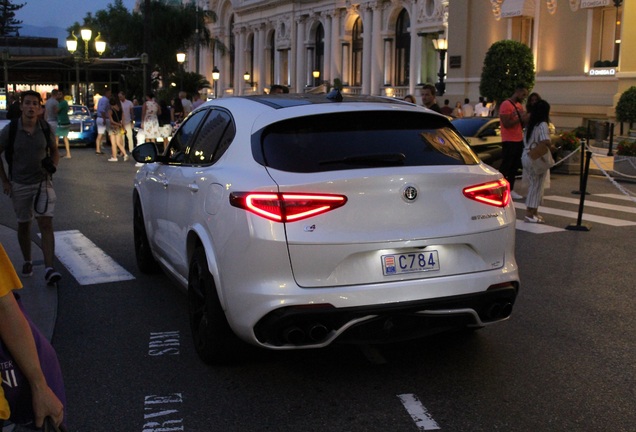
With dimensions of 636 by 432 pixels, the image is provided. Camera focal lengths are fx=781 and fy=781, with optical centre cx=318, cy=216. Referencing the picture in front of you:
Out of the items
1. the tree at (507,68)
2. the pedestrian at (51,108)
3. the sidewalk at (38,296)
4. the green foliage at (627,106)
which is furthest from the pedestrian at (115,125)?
the green foliage at (627,106)

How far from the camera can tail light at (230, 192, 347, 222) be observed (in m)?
4.51

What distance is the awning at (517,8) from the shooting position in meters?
32.0

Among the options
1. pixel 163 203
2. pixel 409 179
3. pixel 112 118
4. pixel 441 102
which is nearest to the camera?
pixel 409 179

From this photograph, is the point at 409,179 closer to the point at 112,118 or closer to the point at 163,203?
the point at 163,203

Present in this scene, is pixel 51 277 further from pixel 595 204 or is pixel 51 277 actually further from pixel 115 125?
pixel 115 125

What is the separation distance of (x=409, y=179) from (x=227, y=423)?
1.77m

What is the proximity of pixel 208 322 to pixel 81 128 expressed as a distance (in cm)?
2282

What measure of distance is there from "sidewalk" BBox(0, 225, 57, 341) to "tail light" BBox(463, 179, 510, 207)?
334 cm

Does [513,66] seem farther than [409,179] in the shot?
Yes

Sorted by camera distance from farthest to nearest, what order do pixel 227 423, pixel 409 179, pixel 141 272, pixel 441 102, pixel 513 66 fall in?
pixel 441 102 → pixel 513 66 → pixel 141 272 → pixel 409 179 → pixel 227 423

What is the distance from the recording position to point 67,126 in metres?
22.3

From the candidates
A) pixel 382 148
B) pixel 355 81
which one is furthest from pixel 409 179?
pixel 355 81

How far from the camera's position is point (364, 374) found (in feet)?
16.7

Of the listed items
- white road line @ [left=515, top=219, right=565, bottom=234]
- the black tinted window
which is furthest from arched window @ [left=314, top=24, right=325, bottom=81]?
the black tinted window
